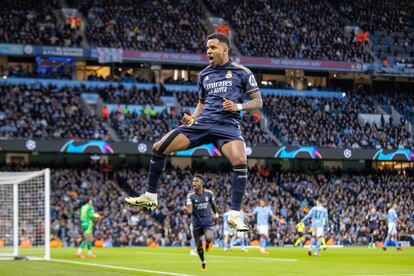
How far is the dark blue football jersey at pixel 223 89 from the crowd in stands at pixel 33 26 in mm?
48657

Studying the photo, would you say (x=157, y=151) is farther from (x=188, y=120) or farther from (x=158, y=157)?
(x=188, y=120)

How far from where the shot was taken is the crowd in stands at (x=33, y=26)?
57.7 metres

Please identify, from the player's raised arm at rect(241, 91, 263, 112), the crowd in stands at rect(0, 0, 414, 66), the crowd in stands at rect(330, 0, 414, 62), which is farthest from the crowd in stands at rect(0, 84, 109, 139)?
the player's raised arm at rect(241, 91, 263, 112)

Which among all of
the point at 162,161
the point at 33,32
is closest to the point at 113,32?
the point at 33,32

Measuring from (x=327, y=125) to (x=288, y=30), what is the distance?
36.2 feet

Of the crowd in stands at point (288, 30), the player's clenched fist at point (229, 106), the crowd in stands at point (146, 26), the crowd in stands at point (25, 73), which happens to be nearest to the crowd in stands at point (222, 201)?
the crowd in stands at point (25, 73)

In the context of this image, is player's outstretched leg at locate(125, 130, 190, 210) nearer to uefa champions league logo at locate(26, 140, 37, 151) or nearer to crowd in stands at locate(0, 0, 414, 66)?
uefa champions league logo at locate(26, 140, 37, 151)

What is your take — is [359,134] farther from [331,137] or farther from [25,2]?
[25,2]

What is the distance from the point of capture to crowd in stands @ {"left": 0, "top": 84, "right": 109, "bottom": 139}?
5069 cm

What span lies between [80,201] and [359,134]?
23487mm

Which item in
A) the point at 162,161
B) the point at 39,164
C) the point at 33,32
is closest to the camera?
the point at 162,161

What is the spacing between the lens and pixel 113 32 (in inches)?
2415

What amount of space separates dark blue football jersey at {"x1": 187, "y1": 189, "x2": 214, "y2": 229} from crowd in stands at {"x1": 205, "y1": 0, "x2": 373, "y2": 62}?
41.6m

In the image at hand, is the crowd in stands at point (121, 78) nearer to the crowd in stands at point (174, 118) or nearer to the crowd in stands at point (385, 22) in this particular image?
the crowd in stands at point (174, 118)
